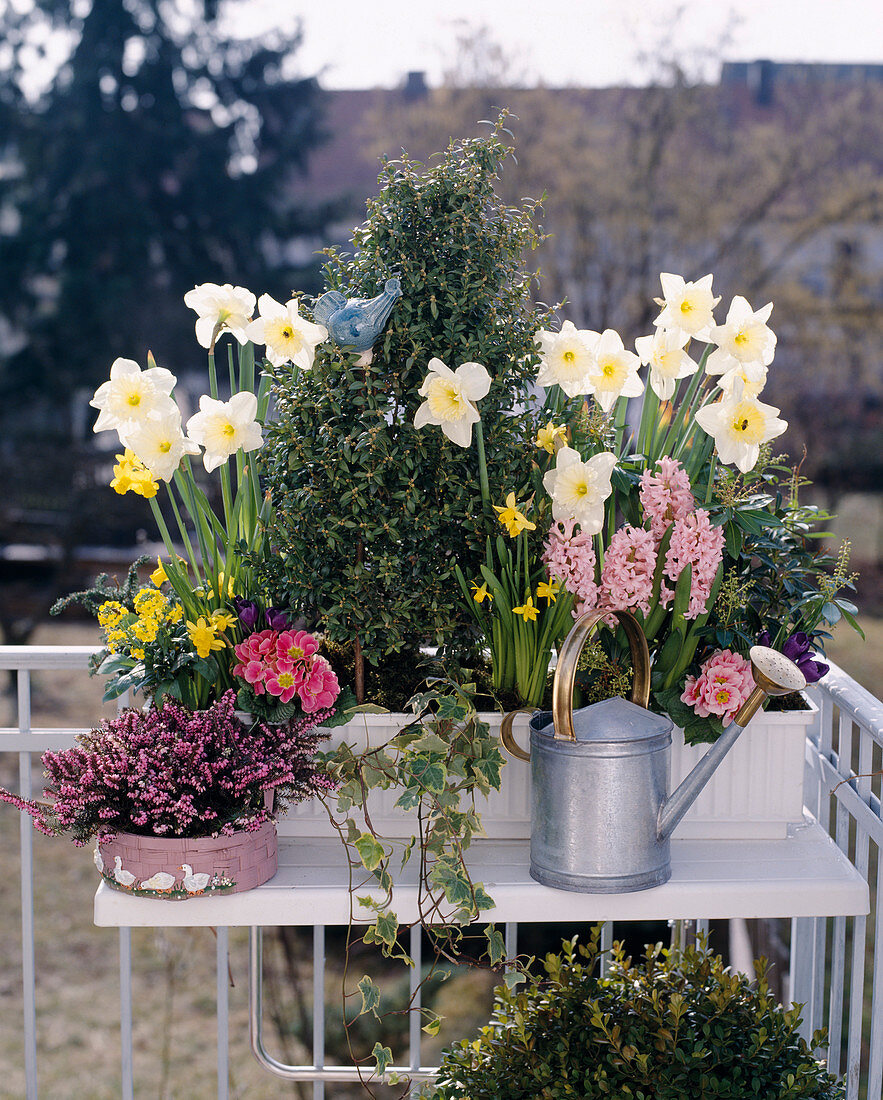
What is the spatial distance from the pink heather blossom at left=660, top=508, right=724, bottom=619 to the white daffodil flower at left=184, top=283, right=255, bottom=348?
612 mm

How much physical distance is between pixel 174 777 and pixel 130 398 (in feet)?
1.51

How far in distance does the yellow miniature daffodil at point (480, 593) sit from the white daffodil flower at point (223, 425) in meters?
0.34

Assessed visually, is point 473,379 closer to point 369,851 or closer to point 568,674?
point 568,674

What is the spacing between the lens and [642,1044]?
4.06 ft

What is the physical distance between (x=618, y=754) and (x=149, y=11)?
30.9 feet

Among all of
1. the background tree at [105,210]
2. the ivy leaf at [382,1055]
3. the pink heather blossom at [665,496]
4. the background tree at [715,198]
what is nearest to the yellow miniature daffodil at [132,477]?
the pink heather blossom at [665,496]

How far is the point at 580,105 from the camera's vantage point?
852 centimetres

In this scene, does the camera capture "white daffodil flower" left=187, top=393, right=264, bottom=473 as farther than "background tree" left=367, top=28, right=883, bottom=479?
No

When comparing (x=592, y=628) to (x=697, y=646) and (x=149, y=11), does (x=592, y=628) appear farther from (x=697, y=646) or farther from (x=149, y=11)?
(x=149, y=11)

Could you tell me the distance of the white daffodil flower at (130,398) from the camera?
1.19 m

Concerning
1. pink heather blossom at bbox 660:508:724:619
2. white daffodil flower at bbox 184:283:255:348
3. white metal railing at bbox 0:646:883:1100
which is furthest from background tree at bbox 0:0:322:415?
pink heather blossom at bbox 660:508:724:619

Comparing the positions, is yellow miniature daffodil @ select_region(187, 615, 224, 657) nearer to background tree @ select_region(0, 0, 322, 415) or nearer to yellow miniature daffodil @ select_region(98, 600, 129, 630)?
yellow miniature daffodil @ select_region(98, 600, 129, 630)

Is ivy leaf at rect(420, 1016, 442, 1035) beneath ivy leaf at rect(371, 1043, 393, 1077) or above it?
above

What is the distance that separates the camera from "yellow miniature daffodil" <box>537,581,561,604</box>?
1.22 m
